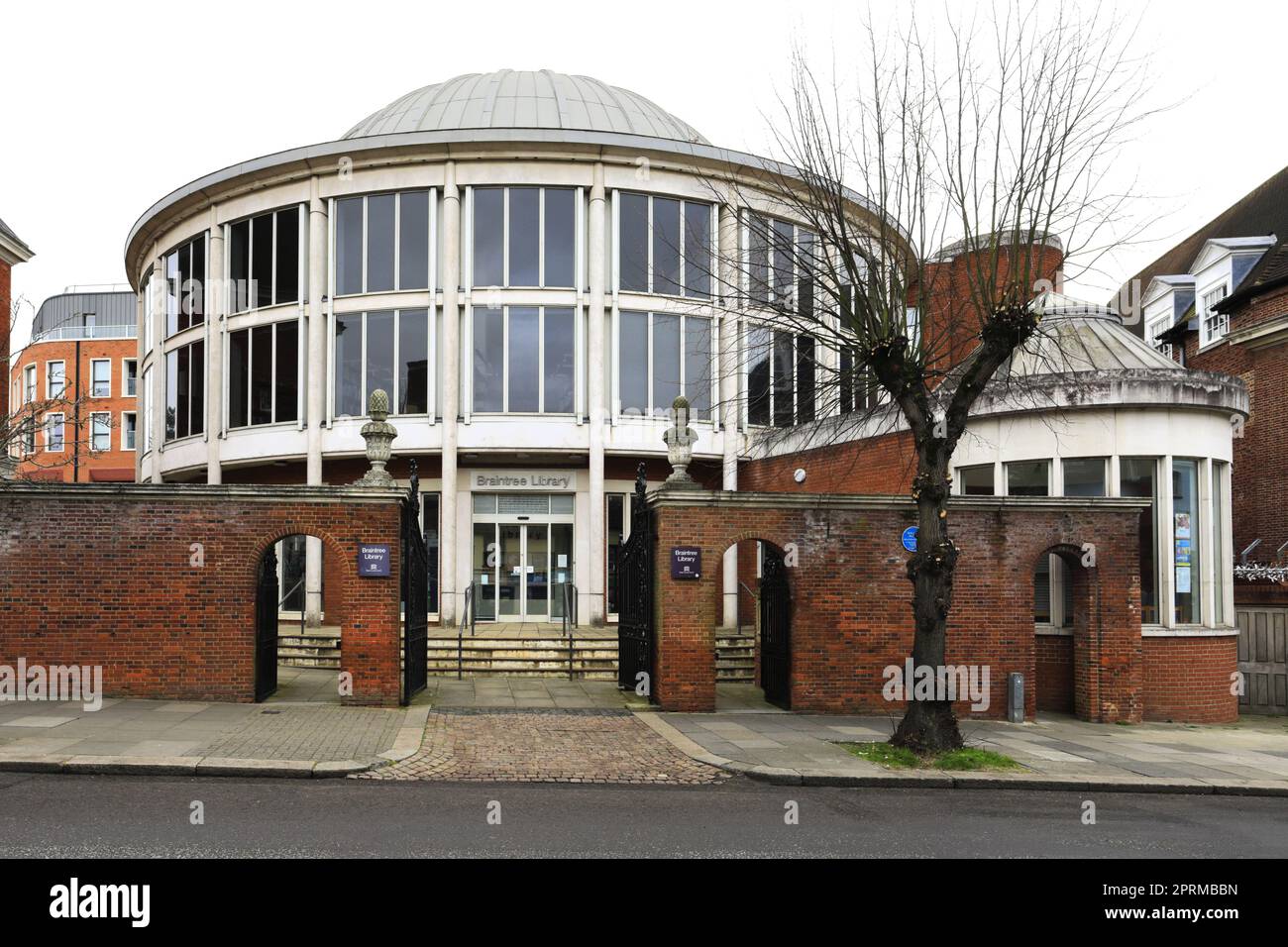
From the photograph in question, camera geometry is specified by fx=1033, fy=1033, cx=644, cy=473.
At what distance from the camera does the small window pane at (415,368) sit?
2541 centimetres

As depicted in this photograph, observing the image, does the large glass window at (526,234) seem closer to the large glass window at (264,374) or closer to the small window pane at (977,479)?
the large glass window at (264,374)

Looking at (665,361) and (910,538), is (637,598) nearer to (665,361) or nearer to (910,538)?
(910,538)

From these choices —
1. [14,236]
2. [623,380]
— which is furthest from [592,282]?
[14,236]

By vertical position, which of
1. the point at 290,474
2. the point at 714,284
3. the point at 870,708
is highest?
the point at 714,284

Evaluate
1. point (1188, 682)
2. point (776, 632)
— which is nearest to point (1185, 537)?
point (1188, 682)

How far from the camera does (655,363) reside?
25984 mm

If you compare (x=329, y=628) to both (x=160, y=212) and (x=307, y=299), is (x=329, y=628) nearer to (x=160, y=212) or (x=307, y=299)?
(x=307, y=299)

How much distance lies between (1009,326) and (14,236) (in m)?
25.4

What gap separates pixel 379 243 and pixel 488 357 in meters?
4.08

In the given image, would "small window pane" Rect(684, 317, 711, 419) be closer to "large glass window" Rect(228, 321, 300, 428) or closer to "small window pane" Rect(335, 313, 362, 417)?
"small window pane" Rect(335, 313, 362, 417)

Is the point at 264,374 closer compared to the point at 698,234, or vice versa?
the point at 698,234

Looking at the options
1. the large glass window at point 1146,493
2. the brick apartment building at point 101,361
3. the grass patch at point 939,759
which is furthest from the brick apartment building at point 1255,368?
the brick apartment building at point 101,361

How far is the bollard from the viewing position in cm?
1478

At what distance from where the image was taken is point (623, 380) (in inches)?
1019
